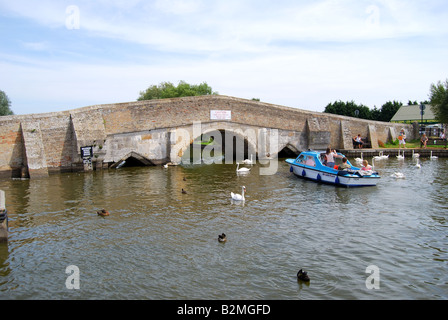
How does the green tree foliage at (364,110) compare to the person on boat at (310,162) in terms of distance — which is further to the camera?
the green tree foliage at (364,110)

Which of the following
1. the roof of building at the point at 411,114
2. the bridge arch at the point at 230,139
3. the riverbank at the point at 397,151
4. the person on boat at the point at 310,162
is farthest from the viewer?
the roof of building at the point at 411,114

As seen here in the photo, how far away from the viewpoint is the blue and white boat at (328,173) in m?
16.5

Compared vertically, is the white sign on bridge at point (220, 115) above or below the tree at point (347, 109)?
below

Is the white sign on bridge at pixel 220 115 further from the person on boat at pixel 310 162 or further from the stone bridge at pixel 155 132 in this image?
the person on boat at pixel 310 162

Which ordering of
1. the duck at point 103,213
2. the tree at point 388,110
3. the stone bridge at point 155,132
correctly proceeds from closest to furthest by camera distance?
the duck at point 103,213, the stone bridge at point 155,132, the tree at point 388,110

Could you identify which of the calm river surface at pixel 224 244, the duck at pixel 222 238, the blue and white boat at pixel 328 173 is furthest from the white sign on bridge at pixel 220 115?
the duck at pixel 222 238

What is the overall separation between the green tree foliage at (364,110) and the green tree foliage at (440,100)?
8990 mm

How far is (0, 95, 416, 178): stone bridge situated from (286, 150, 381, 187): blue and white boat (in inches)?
278

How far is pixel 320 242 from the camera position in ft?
30.9

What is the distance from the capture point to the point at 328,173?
17.5 meters

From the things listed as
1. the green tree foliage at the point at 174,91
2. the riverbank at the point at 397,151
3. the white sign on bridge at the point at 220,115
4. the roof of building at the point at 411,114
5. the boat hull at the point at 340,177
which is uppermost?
the green tree foliage at the point at 174,91

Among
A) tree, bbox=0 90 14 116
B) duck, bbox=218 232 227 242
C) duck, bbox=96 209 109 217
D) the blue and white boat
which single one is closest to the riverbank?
the blue and white boat

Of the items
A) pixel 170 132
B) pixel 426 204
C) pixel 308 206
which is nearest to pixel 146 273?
pixel 308 206

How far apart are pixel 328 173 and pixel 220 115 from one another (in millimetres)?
9888
